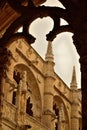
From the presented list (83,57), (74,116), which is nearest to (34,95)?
(74,116)

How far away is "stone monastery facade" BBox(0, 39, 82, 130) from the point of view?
17.3 meters

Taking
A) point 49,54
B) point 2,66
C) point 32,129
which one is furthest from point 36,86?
point 2,66

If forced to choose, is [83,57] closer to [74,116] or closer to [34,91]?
[34,91]

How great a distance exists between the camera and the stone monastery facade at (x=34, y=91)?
56.7ft

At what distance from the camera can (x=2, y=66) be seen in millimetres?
4934

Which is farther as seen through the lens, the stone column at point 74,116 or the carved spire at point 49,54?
the stone column at point 74,116

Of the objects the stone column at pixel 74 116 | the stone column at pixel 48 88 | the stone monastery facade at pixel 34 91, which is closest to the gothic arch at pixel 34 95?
the stone monastery facade at pixel 34 91

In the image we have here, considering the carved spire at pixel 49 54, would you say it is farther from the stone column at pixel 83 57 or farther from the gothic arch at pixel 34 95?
the stone column at pixel 83 57

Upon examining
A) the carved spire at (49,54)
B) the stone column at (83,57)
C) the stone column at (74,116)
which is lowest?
the stone column at (83,57)

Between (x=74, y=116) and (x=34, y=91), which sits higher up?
(x=34, y=91)

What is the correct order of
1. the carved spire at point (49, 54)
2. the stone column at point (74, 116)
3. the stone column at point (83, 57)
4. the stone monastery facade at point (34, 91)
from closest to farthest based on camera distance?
the stone column at point (83, 57), the stone monastery facade at point (34, 91), the carved spire at point (49, 54), the stone column at point (74, 116)

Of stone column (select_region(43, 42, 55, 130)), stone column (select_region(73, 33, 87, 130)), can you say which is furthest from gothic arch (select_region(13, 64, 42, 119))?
stone column (select_region(73, 33, 87, 130))

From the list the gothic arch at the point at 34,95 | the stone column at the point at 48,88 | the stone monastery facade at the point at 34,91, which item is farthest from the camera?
the gothic arch at the point at 34,95

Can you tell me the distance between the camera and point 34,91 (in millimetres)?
21625
